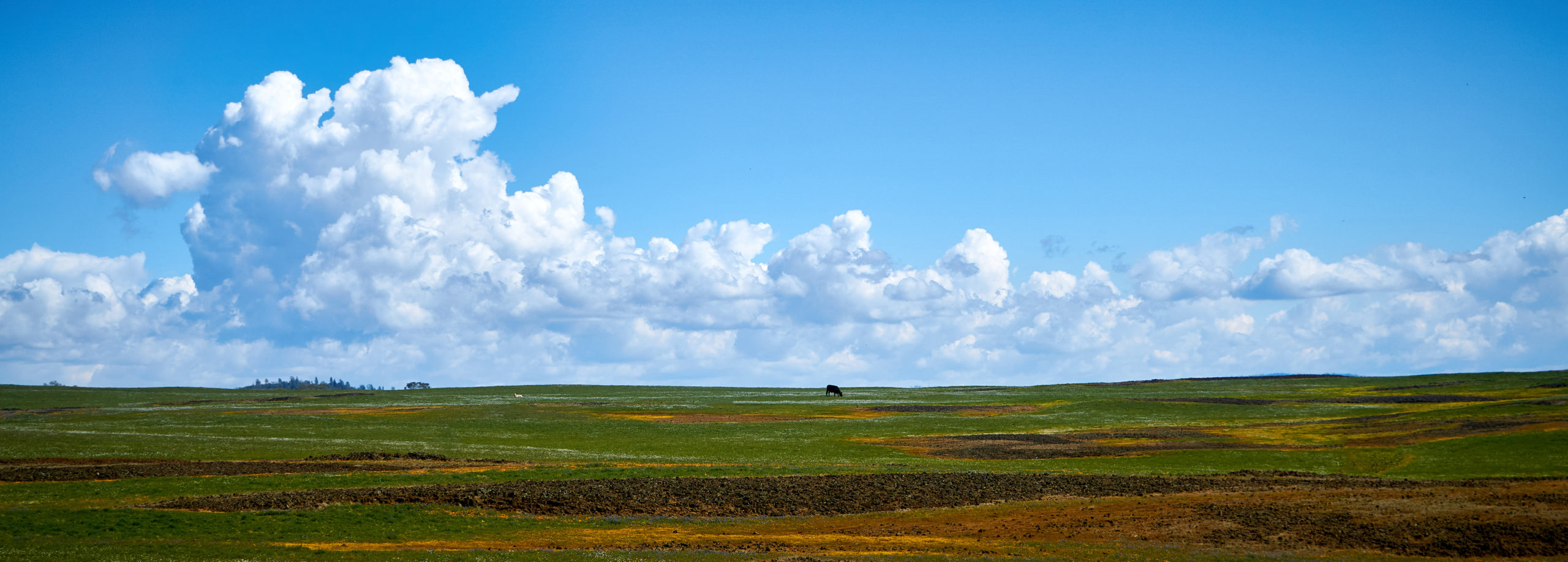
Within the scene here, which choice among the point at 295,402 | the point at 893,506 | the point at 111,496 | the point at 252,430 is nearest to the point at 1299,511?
the point at 893,506

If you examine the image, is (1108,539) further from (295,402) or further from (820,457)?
(295,402)

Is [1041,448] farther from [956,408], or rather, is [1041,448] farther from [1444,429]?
[956,408]

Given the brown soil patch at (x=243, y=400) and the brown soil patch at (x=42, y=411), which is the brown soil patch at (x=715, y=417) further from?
the brown soil patch at (x=243, y=400)

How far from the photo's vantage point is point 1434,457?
4572cm

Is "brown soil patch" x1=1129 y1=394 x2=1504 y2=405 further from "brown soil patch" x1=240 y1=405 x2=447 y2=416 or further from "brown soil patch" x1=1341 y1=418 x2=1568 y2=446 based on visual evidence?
"brown soil patch" x1=240 y1=405 x2=447 y2=416

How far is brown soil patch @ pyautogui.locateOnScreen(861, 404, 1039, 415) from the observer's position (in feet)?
313

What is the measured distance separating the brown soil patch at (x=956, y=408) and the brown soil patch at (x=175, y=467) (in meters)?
58.0

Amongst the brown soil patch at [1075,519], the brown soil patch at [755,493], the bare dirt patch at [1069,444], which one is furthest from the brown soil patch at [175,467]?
the bare dirt patch at [1069,444]

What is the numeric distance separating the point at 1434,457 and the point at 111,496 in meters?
60.6

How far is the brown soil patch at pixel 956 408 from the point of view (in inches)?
3752

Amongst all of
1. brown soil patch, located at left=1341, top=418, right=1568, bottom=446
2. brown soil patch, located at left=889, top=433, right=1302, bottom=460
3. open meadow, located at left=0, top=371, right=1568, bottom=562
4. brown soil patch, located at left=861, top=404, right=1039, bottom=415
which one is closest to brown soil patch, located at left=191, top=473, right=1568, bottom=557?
open meadow, located at left=0, top=371, right=1568, bottom=562

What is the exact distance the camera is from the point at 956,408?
102 metres

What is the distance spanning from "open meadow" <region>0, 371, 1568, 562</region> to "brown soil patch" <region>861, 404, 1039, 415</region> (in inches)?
596

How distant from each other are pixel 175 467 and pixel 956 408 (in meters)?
77.5
